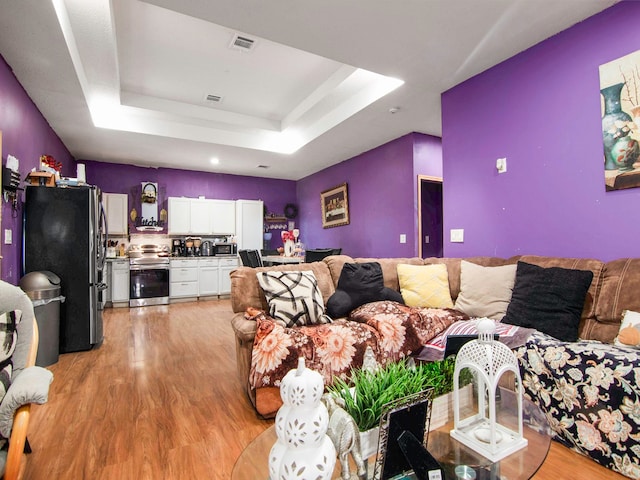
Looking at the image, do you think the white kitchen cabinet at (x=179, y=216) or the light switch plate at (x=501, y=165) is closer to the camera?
the light switch plate at (x=501, y=165)

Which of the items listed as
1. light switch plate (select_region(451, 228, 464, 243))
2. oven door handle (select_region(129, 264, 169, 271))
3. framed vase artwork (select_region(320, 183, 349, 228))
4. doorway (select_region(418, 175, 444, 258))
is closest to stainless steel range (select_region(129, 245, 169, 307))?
oven door handle (select_region(129, 264, 169, 271))

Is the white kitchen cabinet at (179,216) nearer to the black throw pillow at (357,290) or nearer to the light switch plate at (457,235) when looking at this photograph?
the black throw pillow at (357,290)

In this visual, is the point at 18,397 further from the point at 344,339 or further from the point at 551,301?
the point at 551,301

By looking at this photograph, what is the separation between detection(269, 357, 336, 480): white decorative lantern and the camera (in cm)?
78

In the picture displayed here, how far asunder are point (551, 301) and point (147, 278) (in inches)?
232

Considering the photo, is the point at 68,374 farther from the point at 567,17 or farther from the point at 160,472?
the point at 567,17

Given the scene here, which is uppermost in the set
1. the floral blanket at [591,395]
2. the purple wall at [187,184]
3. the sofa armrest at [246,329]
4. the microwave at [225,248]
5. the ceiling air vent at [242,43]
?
the ceiling air vent at [242,43]

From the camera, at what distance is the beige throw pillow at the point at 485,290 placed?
2547 mm

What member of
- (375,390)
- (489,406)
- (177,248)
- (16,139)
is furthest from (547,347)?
(177,248)

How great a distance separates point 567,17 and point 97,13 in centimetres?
340

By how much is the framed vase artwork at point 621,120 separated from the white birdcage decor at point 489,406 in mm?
1862

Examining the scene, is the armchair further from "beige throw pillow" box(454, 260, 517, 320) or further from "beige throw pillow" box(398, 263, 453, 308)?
"beige throw pillow" box(454, 260, 517, 320)

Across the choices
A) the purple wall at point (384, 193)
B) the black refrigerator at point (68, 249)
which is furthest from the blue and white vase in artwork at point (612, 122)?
the black refrigerator at point (68, 249)

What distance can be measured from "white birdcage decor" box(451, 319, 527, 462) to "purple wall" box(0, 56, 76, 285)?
355cm
